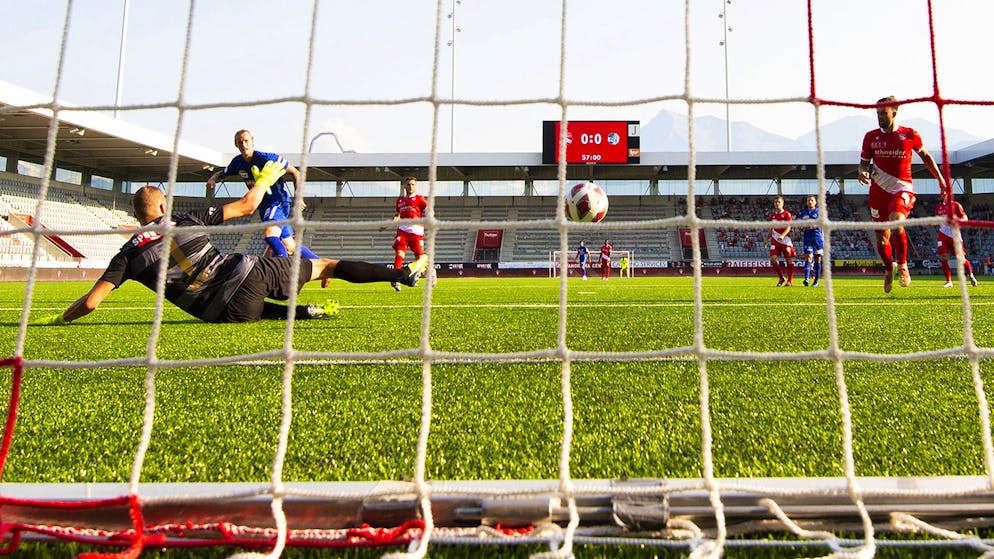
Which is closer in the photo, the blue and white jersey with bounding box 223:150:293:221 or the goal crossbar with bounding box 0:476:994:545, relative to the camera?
the goal crossbar with bounding box 0:476:994:545

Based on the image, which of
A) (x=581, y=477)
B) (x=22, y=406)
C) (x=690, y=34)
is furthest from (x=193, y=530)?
(x=690, y=34)

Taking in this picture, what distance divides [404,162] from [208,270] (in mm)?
23255

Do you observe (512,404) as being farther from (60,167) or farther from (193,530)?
(60,167)

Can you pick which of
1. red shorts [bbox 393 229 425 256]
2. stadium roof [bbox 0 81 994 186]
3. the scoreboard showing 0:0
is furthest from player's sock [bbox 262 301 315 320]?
the scoreboard showing 0:0

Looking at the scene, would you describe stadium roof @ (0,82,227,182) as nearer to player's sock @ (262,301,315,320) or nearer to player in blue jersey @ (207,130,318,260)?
player in blue jersey @ (207,130,318,260)

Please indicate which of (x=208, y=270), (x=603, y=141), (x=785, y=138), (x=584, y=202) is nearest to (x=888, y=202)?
(x=584, y=202)

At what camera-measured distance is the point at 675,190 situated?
29.5 meters

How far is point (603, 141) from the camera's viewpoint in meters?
25.2

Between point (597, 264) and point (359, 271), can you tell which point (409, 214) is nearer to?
point (359, 271)

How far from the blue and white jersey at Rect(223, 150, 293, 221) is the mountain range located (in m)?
4.20

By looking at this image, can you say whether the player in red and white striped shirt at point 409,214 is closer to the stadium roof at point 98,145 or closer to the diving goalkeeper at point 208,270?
the diving goalkeeper at point 208,270

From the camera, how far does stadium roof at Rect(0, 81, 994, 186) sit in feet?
66.1

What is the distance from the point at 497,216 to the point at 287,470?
1086 inches

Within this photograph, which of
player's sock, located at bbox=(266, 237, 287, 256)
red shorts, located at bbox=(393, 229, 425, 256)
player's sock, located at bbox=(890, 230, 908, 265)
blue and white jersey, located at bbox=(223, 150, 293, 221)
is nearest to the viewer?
player's sock, located at bbox=(890, 230, 908, 265)
